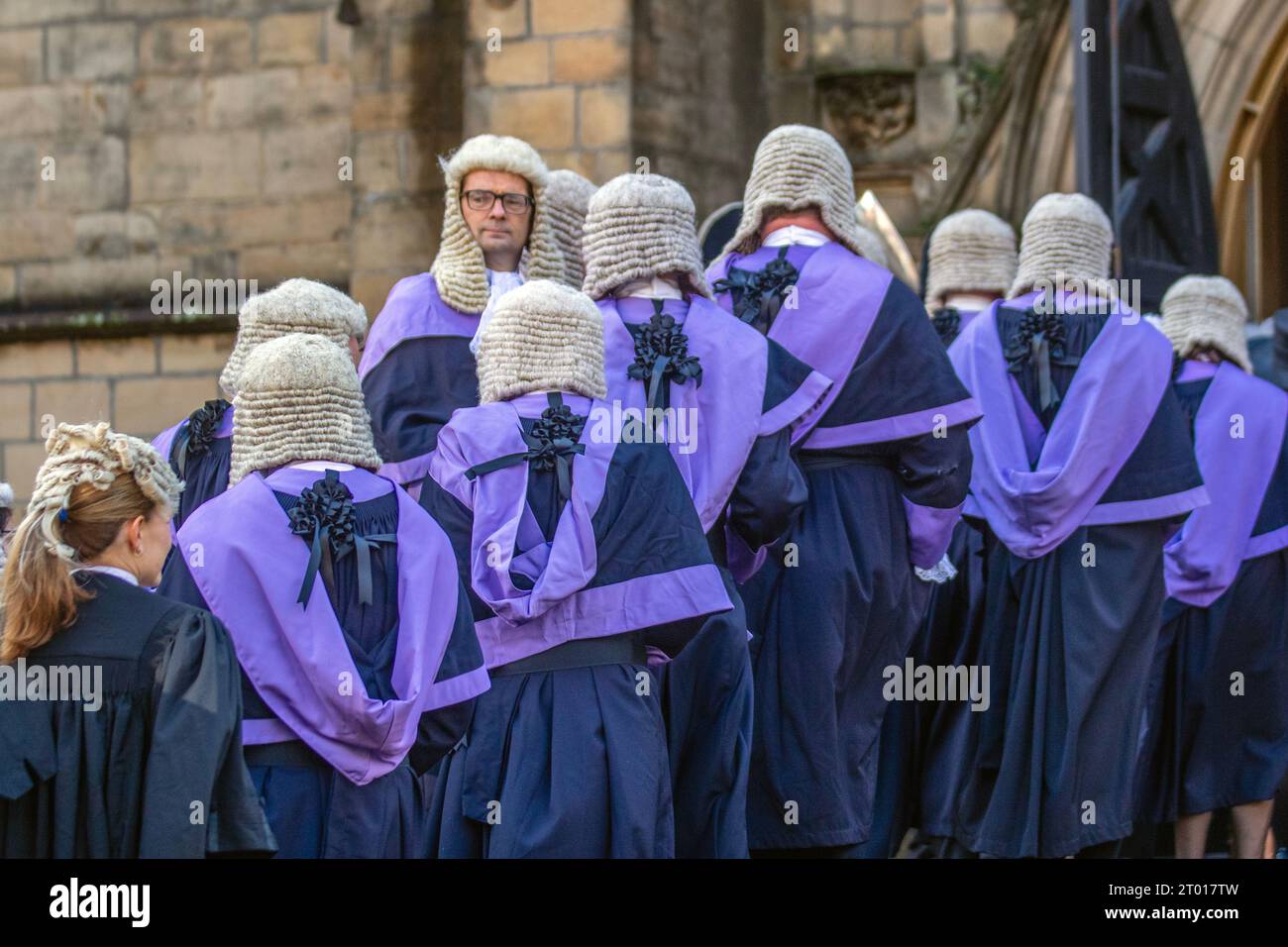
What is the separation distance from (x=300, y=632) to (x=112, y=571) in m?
0.52

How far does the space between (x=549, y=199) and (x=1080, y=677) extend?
6.83 ft

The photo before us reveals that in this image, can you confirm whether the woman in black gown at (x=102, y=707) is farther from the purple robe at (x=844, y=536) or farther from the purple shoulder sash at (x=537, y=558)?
the purple robe at (x=844, y=536)

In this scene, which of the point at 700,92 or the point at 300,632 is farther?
the point at 700,92

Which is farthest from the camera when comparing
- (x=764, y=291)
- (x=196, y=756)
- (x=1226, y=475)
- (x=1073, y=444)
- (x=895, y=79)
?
(x=895, y=79)

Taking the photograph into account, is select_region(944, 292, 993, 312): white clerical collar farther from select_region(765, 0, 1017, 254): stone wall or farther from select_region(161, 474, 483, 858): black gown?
select_region(161, 474, 483, 858): black gown

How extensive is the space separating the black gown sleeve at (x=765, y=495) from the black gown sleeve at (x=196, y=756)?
6.30ft

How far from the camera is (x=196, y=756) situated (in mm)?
4418

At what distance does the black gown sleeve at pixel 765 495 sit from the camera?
20.2ft

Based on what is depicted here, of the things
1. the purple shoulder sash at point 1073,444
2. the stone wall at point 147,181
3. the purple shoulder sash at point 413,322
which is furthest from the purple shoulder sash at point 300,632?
the stone wall at point 147,181

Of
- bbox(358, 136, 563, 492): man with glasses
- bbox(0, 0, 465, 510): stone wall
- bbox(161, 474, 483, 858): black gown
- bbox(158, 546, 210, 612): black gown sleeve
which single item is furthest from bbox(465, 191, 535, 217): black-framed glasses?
bbox(0, 0, 465, 510): stone wall

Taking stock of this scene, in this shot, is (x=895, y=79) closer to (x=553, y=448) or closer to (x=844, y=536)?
(x=844, y=536)

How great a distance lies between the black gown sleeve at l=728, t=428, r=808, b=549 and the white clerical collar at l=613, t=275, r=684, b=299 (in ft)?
1.46

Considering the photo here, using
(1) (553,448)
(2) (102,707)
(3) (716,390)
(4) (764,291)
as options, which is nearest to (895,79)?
(4) (764,291)

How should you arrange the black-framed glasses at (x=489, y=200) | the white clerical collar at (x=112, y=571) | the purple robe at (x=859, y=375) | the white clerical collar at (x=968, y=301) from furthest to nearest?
the white clerical collar at (x=968, y=301) < the black-framed glasses at (x=489, y=200) < the purple robe at (x=859, y=375) < the white clerical collar at (x=112, y=571)
